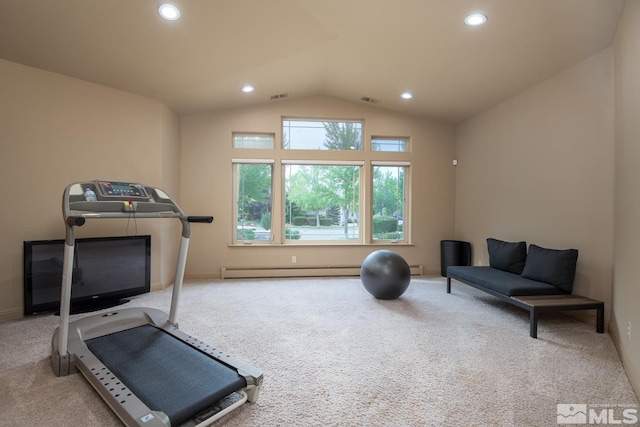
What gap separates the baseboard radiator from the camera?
17.4ft

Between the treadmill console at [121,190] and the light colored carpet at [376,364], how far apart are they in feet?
4.36

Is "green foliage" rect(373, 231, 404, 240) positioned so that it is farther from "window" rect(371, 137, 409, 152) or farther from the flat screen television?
the flat screen television

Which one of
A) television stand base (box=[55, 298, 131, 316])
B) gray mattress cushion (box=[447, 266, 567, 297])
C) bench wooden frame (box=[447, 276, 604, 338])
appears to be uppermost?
gray mattress cushion (box=[447, 266, 567, 297])

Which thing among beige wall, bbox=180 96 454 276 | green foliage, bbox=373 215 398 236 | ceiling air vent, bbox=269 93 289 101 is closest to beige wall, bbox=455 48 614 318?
beige wall, bbox=180 96 454 276

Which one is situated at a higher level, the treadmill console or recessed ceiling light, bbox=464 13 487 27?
recessed ceiling light, bbox=464 13 487 27

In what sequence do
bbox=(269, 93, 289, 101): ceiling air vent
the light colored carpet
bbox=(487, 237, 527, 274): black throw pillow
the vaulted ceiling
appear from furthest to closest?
bbox=(269, 93, 289, 101): ceiling air vent < bbox=(487, 237, 527, 274): black throw pillow < the vaulted ceiling < the light colored carpet

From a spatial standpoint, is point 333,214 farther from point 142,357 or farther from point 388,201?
point 142,357

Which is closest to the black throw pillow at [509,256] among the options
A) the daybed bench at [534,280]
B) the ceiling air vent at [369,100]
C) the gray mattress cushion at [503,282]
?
the daybed bench at [534,280]

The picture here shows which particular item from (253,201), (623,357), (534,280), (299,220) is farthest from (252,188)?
(623,357)

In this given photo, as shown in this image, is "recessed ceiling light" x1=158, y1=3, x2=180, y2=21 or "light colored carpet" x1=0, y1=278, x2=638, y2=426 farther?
"recessed ceiling light" x1=158, y1=3, x2=180, y2=21

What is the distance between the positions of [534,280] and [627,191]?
1369 mm

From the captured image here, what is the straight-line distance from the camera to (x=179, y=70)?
3.80 metres

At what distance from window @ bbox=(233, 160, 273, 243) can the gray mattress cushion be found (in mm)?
3087

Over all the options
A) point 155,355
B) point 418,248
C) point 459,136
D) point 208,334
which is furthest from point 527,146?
point 155,355
